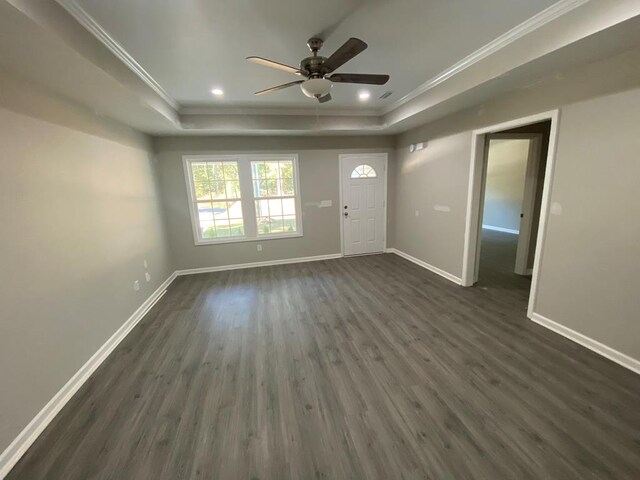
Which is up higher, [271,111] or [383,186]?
[271,111]

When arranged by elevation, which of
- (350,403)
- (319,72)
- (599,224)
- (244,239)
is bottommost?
(350,403)

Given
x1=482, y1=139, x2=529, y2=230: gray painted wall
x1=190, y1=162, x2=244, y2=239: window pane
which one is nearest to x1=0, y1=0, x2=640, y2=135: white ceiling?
x1=190, y1=162, x2=244, y2=239: window pane

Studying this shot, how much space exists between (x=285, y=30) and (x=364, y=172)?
356 centimetres

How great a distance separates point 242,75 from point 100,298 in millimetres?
2818

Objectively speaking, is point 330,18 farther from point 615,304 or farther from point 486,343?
point 615,304

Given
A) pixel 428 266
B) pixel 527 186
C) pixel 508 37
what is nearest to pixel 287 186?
pixel 428 266

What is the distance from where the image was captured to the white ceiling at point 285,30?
1.82m

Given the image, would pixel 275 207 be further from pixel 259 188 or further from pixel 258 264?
pixel 258 264

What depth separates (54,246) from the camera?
2.07 meters

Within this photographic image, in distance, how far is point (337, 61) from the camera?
81.5 inches

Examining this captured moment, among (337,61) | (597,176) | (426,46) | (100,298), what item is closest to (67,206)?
(100,298)

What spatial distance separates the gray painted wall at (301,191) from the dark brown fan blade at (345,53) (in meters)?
2.87

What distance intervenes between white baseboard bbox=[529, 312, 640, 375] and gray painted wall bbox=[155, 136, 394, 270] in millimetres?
3525

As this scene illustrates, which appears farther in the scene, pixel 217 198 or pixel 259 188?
pixel 259 188
